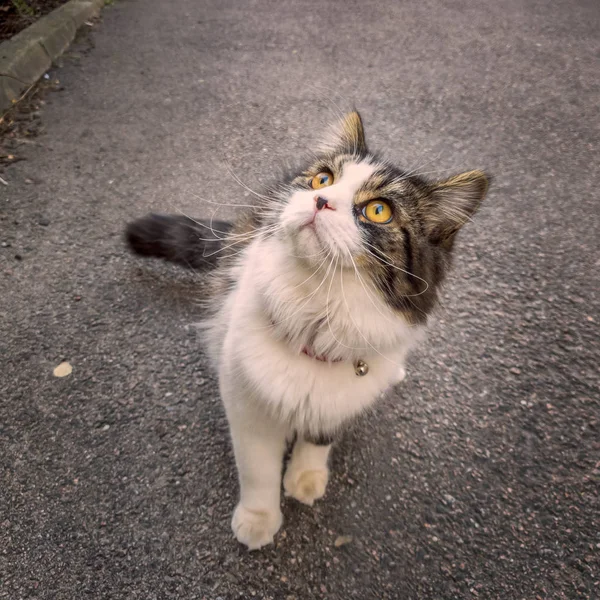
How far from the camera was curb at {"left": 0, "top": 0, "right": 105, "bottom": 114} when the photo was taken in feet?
7.70

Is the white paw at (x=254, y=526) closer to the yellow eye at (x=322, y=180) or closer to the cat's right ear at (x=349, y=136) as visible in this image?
the yellow eye at (x=322, y=180)

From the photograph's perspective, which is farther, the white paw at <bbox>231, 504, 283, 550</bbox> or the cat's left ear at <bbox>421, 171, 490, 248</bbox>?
the white paw at <bbox>231, 504, 283, 550</bbox>

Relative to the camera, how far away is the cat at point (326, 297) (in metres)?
0.81

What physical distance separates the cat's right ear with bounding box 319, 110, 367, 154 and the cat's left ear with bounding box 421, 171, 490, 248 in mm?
236

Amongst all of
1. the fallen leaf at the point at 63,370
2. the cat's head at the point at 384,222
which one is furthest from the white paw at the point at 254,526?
the fallen leaf at the point at 63,370

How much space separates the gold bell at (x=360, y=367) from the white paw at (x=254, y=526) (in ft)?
1.39

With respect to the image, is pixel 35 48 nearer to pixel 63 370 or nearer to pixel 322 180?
pixel 63 370

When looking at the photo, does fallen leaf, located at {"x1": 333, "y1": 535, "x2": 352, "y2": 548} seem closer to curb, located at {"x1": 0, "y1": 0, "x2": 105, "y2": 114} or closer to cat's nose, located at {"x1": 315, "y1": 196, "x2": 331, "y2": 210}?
cat's nose, located at {"x1": 315, "y1": 196, "x2": 331, "y2": 210}

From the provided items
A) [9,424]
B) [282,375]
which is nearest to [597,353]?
[282,375]

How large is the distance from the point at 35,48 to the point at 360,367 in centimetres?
279

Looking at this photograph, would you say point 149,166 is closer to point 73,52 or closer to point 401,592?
point 73,52

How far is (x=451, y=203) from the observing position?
89 centimetres

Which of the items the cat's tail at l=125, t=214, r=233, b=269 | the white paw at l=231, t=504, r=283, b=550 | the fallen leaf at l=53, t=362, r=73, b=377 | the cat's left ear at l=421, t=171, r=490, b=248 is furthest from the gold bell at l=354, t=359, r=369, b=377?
the fallen leaf at l=53, t=362, r=73, b=377

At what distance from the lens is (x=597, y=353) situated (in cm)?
148
